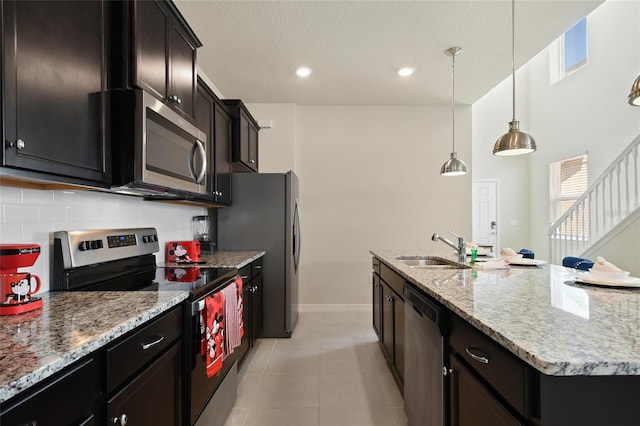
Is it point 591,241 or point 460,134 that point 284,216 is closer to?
point 460,134

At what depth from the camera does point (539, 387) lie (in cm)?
80

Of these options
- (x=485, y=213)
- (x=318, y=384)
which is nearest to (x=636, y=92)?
(x=318, y=384)

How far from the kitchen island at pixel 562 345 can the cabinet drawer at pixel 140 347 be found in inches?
43.1

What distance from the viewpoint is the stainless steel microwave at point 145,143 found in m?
1.45

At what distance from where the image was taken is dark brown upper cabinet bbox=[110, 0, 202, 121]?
146 centimetres

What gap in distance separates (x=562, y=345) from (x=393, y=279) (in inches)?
63.7

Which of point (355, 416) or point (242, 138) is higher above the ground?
point (242, 138)

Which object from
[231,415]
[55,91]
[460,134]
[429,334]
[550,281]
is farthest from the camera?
[460,134]

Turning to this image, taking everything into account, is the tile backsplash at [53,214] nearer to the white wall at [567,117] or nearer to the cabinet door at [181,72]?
the cabinet door at [181,72]

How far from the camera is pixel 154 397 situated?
4.15 feet

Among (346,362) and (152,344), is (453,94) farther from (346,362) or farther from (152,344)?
(152,344)

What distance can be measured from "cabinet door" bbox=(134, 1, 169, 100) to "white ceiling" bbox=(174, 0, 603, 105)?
768 mm

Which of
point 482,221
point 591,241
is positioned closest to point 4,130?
point 591,241

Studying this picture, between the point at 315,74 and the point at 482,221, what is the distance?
4869 mm
